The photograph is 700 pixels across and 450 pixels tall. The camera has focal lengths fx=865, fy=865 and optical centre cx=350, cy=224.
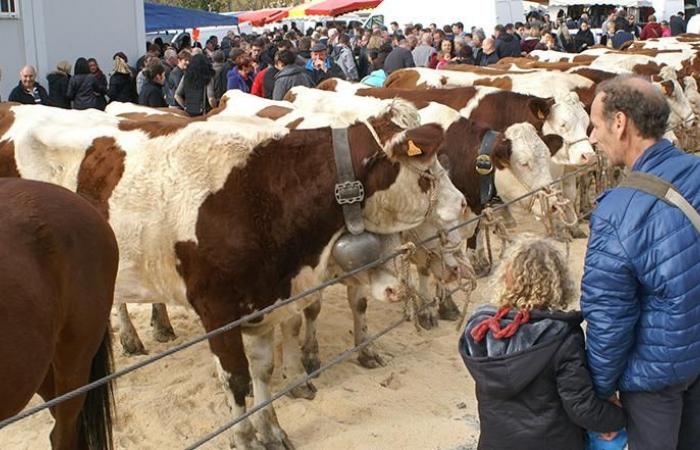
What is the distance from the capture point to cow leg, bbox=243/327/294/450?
4.61 meters

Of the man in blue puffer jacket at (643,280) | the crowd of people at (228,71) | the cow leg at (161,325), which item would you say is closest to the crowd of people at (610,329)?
the man in blue puffer jacket at (643,280)

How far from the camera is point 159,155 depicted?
15.3 ft

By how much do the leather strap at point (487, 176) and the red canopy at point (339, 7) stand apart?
30407 millimetres

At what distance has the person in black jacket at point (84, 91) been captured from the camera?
36.5 feet

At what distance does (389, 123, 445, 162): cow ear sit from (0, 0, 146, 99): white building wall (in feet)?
30.9

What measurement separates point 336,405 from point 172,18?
19.4 metres

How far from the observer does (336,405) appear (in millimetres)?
5176

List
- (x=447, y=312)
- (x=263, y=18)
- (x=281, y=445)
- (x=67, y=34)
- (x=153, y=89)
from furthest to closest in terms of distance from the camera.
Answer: (x=263, y=18)
(x=67, y=34)
(x=153, y=89)
(x=447, y=312)
(x=281, y=445)

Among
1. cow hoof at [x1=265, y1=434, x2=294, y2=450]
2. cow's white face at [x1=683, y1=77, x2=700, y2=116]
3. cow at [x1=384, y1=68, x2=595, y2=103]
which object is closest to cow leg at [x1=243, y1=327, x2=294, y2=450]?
cow hoof at [x1=265, y1=434, x2=294, y2=450]

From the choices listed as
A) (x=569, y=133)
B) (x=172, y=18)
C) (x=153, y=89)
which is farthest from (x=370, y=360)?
(x=172, y=18)

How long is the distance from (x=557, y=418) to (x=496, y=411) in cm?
19

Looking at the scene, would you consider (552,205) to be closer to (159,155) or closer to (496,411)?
(159,155)

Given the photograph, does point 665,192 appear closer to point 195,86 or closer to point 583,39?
point 195,86

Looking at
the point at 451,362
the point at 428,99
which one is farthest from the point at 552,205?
the point at 428,99
